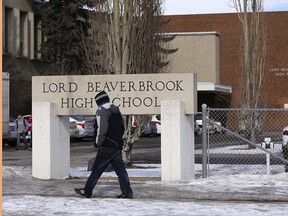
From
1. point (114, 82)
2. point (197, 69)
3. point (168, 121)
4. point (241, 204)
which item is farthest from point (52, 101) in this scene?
point (197, 69)

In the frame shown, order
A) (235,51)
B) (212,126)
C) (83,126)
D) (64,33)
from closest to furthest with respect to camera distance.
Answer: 1. (212,126)
2. (83,126)
3. (64,33)
4. (235,51)

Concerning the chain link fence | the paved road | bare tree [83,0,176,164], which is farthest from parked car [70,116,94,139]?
bare tree [83,0,176,164]

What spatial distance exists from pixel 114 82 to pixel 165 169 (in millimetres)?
2215

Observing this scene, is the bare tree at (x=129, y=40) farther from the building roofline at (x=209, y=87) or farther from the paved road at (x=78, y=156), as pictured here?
the building roofline at (x=209, y=87)

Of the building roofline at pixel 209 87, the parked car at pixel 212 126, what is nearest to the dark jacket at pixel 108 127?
the parked car at pixel 212 126

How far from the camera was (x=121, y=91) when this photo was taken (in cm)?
1609

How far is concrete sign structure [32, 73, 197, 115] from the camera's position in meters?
15.7

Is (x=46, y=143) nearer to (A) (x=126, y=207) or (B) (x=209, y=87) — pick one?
(A) (x=126, y=207)

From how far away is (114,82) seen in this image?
16.1 meters

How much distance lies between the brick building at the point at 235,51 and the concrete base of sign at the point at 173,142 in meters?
41.9

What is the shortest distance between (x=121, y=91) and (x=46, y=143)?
1.94 m

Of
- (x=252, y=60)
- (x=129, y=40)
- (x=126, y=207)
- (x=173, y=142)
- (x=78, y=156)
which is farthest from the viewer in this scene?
(x=252, y=60)

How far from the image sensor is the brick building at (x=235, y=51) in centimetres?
5916

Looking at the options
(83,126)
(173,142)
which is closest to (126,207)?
(173,142)
